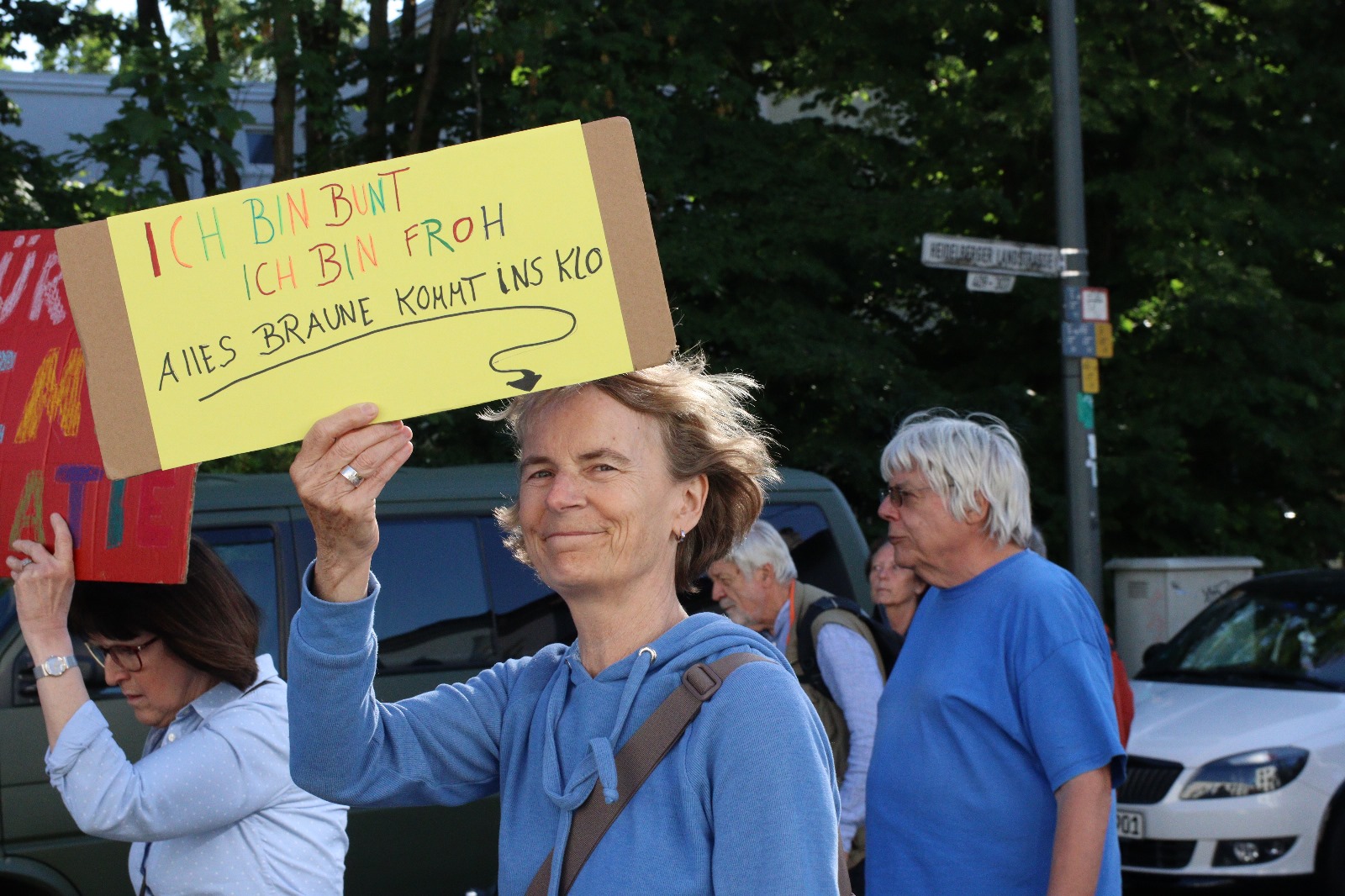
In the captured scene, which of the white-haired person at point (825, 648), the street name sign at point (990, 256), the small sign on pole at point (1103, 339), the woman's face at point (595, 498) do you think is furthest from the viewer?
the small sign on pole at point (1103, 339)

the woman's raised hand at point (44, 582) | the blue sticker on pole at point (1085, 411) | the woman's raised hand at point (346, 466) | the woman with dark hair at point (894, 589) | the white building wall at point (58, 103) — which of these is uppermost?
the white building wall at point (58, 103)

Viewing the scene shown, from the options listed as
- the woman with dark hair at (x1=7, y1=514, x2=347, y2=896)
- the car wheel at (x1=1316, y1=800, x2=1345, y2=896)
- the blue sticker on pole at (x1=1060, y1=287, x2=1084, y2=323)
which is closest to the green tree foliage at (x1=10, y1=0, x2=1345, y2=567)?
the blue sticker on pole at (x1=1060, y1=287, x2=1084, y2=323)

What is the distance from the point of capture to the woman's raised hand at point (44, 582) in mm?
2209

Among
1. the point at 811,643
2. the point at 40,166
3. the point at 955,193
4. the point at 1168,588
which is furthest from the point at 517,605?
the point at 955,193

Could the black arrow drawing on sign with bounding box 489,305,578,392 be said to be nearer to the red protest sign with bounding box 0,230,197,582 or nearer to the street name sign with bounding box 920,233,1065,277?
the red protest sign with bounding box 0,230,197,582

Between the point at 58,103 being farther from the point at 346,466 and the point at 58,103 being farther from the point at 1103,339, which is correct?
the point at 346,466

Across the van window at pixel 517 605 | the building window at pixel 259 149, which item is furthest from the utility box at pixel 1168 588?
the building window at pixel 259 149

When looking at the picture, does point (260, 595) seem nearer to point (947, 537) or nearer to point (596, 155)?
point (947, 537)

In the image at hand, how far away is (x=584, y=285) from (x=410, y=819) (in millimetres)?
3676

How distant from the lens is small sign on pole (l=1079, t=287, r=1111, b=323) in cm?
951

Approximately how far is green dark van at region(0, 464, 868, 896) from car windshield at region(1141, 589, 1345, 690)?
11.0 feet

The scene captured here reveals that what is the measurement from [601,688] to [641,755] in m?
0.15

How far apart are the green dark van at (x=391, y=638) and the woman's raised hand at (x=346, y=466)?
311 centimetres

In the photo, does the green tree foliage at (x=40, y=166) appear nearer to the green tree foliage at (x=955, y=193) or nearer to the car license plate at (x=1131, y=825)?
the green tree foliage at (x=955, y=193)
